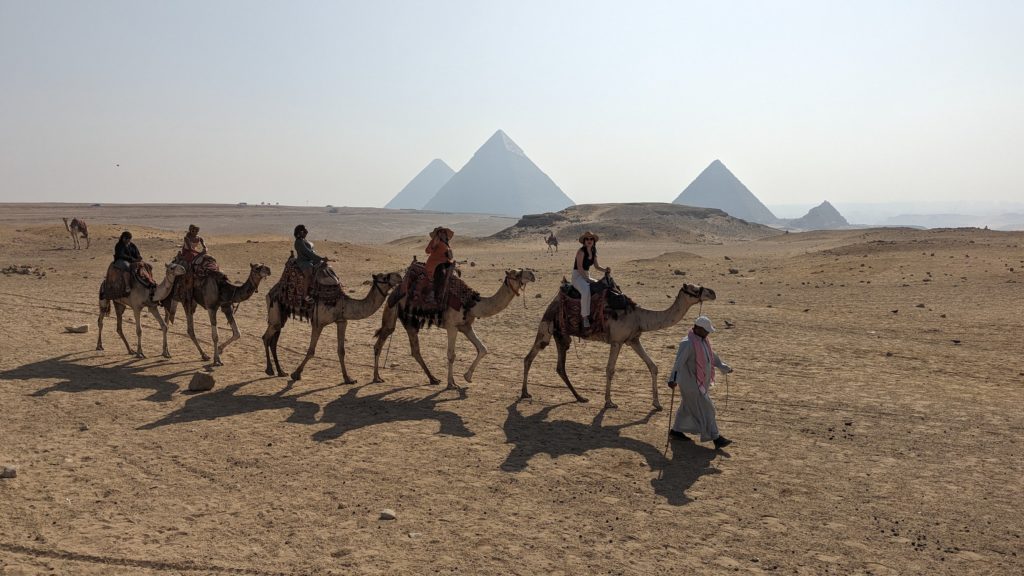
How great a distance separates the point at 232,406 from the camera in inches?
423

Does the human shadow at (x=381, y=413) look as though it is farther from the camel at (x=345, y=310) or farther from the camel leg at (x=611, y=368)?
the camel leg at (x=611, y=368)

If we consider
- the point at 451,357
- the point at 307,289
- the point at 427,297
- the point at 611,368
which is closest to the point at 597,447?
the point at 611,368

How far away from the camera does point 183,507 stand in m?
7.13

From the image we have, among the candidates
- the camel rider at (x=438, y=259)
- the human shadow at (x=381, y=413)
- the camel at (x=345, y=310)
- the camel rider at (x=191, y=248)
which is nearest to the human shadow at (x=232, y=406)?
the human shadow at (x=381, y=413)

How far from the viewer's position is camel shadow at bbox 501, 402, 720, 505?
8.08m

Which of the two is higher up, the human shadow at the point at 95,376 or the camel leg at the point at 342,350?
the camel leg at the point at 342,350

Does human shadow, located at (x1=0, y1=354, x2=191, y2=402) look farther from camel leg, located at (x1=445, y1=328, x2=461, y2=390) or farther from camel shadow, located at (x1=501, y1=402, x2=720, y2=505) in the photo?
camel shadow, located at (x1=501, y1=402, x2=720, y2=505)

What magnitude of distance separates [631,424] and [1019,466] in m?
4.64

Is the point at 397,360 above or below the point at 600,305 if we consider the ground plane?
below

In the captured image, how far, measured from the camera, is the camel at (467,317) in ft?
36.3

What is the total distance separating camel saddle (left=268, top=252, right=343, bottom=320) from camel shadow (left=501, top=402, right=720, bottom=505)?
3.86 m

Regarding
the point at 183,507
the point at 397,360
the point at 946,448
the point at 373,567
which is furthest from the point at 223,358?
the point at 946,448

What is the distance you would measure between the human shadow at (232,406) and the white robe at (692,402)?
16.8 feet

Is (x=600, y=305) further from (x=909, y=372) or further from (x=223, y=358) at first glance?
(x=223, y=358)
